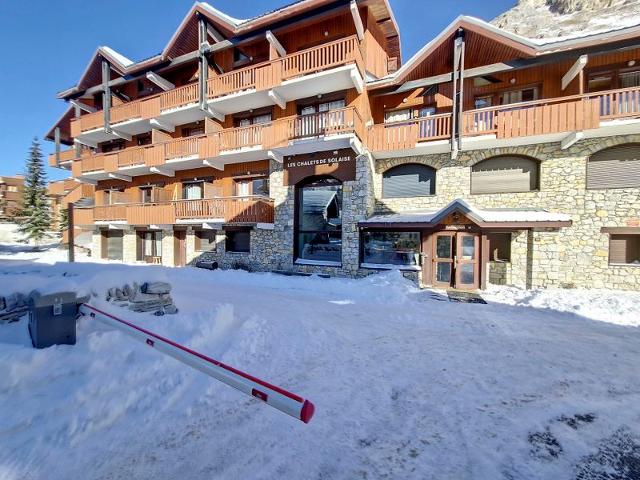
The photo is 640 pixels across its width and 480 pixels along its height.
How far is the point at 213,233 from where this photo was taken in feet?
50.6

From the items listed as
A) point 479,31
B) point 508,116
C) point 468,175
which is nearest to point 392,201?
point 468,175

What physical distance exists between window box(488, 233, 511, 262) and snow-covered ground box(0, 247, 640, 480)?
18.6 feet

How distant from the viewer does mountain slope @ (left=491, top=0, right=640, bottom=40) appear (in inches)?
1438

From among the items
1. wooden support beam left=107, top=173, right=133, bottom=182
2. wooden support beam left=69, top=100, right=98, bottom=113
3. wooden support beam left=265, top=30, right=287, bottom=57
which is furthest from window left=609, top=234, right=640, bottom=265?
wooden support beam left=69, top=100, right=98, bottom=113

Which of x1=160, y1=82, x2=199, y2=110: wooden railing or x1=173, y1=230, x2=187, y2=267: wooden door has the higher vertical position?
x1=160, y1=82, x2=199, y2=110: wooden railing

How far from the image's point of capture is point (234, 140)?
535 inches

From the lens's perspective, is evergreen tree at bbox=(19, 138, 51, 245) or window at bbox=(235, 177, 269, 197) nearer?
window at bbox=(235, 177, 269, 197)

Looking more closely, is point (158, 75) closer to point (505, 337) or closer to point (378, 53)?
point (378, 53)

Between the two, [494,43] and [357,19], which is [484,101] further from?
[357,19]

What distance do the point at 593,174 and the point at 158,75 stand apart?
75.8 ft

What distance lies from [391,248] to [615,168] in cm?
880

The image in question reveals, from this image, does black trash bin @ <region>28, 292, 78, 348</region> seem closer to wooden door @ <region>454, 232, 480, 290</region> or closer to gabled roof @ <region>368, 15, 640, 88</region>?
wooden door @ <region>454, 232, 480, 290</region>

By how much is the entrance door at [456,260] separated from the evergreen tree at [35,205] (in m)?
33.3

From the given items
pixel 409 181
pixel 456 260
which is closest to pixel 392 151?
pixel 409 181
